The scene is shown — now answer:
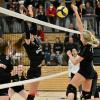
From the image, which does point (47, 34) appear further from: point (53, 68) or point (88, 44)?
point (88, 44)

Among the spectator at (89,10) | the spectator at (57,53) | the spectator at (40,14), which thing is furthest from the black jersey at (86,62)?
the spectator at (89,10)

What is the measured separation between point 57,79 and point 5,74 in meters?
9.51

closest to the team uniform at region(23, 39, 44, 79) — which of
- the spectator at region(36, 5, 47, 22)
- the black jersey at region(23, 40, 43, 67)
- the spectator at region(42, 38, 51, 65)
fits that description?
the black jersey at region(23, 40, 43, 67)

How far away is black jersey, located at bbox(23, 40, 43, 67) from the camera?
31.2 feet

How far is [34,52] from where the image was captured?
9.55m

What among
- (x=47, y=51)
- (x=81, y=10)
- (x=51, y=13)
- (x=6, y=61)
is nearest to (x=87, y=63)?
(x=6, y=61)

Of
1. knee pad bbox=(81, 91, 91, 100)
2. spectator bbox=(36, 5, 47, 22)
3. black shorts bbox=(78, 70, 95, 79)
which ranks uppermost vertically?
spectator bbox=(36, 5, 47, 22)

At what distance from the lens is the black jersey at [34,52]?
374 inches

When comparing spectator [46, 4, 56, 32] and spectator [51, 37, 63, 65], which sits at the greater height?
spectator [46, 4, 56, 32]

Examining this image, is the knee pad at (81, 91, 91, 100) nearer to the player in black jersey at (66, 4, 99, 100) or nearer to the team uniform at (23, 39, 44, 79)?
the player in black jersey at (66, 4, 99, 100)

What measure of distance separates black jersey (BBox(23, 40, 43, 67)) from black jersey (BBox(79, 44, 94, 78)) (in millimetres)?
1333

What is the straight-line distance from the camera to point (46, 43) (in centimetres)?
1734

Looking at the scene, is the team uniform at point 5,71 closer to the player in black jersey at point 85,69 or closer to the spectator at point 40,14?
the player in black jersey at point 85,69

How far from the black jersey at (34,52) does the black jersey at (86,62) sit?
1333mm
